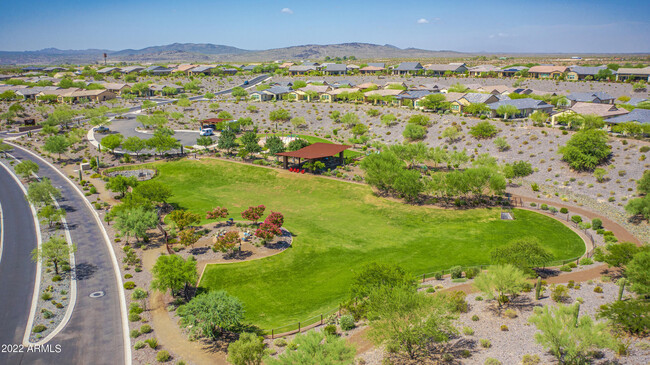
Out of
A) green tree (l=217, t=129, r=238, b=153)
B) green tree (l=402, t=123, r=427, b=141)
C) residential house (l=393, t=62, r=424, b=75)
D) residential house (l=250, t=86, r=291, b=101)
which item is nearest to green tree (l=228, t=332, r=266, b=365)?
green tree (l=217, t=129, r=238, b=153)

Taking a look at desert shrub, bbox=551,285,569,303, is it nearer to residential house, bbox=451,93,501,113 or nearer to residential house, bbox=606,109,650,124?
residential house, bbox=606,109,650,124

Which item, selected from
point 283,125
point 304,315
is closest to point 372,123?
point 283,125

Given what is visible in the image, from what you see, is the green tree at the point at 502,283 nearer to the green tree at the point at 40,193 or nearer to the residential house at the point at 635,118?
the green tree at the point at 40,193

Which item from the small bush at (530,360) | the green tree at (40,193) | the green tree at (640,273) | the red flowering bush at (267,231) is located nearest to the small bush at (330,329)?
the small bush at (530,360)

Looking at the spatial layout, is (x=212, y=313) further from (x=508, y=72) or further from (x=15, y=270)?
(x=508, y=72)

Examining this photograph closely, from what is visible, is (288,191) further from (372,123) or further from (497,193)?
(372,123)
